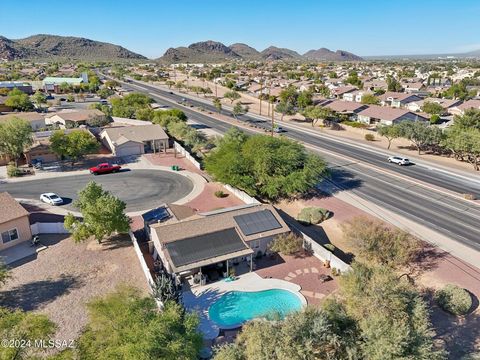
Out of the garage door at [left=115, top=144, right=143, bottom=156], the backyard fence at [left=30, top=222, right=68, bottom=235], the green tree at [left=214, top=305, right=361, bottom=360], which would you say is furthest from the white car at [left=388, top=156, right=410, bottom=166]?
the backyard fence at [left=30, top=222, right=68, bottom=235]

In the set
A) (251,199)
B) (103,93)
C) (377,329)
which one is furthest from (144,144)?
(103,93)

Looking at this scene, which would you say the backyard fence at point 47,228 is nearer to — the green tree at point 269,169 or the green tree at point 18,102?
the green tree at point 269,169

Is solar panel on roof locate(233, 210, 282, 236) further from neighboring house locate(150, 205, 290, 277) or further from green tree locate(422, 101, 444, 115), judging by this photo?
green tree locate(422, 101, 444, 115)

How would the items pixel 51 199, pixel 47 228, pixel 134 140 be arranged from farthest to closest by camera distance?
1. pixel 134 140
2. pixel 51 199
3. pixel 47 228

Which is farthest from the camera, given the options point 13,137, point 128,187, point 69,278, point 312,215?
point 13,137

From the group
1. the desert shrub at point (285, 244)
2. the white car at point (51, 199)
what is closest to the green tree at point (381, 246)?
the desert shrub at point (285, 244)

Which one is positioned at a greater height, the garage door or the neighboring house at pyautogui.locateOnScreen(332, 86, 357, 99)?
the neighboring house at pyautogui.locateOnScreen(332, 86, 357, 99)

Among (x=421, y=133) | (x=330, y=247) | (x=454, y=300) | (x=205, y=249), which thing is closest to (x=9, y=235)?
(x=205, y=249)

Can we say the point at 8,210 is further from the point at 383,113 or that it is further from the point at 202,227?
the point at 383,113
